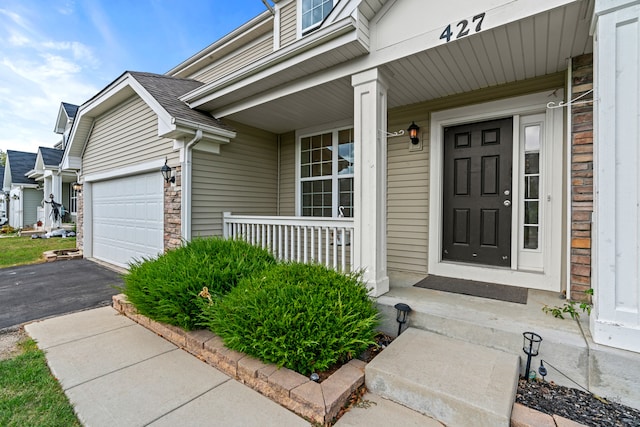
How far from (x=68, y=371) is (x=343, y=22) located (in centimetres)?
399

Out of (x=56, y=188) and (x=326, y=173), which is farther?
(x=56, y=188)

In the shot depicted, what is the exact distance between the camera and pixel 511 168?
Result: 370cm

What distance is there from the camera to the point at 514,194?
3.67m

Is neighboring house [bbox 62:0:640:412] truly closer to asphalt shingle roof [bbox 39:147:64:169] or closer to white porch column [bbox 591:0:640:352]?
white porch column [bbox 591:0:640:352]

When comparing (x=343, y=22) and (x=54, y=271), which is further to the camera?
(x=54, y=271)

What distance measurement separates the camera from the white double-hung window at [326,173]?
17.2 feet

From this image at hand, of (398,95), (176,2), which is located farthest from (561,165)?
(176,2)

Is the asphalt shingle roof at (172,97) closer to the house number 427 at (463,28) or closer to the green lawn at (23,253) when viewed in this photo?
the house number 427 at (463,28)

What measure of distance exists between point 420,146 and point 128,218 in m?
5.92

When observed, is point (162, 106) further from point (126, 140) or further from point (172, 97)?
point (126, 140)

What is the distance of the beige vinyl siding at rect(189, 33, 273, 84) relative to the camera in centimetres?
666

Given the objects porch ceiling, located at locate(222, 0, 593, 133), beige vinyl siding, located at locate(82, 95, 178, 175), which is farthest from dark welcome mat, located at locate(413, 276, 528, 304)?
beige vinyl siding, located at locate(82, 95, 178, 175)

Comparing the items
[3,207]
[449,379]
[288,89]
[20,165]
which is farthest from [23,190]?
[449,379]

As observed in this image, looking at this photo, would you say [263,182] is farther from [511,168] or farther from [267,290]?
[511,168]
